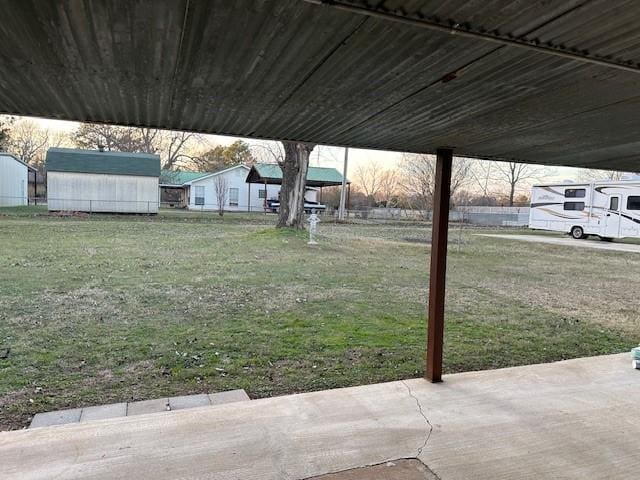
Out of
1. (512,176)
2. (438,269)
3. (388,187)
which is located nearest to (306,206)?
(388,187)

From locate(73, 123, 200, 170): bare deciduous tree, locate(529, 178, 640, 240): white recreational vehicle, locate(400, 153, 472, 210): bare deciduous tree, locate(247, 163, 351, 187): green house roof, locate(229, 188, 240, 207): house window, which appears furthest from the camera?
locate(73, 123, 200, 170): bare deciduous tree

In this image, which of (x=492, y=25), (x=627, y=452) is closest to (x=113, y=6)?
(x=492, y=25)

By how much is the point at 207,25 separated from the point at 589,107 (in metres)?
1.88

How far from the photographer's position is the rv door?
16.2m

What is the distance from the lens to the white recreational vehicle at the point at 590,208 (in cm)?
1598

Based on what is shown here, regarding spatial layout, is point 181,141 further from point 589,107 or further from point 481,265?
point 589,107

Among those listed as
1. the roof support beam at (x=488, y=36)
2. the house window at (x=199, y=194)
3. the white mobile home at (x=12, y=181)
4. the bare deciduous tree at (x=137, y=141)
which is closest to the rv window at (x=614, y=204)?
the roof support beam at (x=488, y=36)

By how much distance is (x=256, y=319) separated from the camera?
4859mm

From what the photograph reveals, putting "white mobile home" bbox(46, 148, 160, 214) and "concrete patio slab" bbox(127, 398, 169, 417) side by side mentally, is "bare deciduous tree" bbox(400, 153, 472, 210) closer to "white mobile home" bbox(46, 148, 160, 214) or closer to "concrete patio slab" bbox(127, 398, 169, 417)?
"white mobile home" bbox(46, 148, 160, 214)

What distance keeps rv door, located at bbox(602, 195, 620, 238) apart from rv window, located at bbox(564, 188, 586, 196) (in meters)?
1.20

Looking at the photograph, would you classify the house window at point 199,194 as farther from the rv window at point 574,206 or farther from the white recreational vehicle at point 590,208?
the rv window at point 574,206

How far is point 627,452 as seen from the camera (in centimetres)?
230

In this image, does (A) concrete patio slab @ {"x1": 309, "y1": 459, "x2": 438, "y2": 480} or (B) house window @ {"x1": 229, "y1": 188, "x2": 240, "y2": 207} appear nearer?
(A) concrete patio slab @ {"x1": 309, "y1": 459, "x2": 438, "y2": 480}

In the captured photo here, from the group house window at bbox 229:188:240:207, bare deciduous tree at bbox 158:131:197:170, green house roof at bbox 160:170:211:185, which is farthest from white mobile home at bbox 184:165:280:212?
bare deciduous tree at bbox 158:131:197:170
